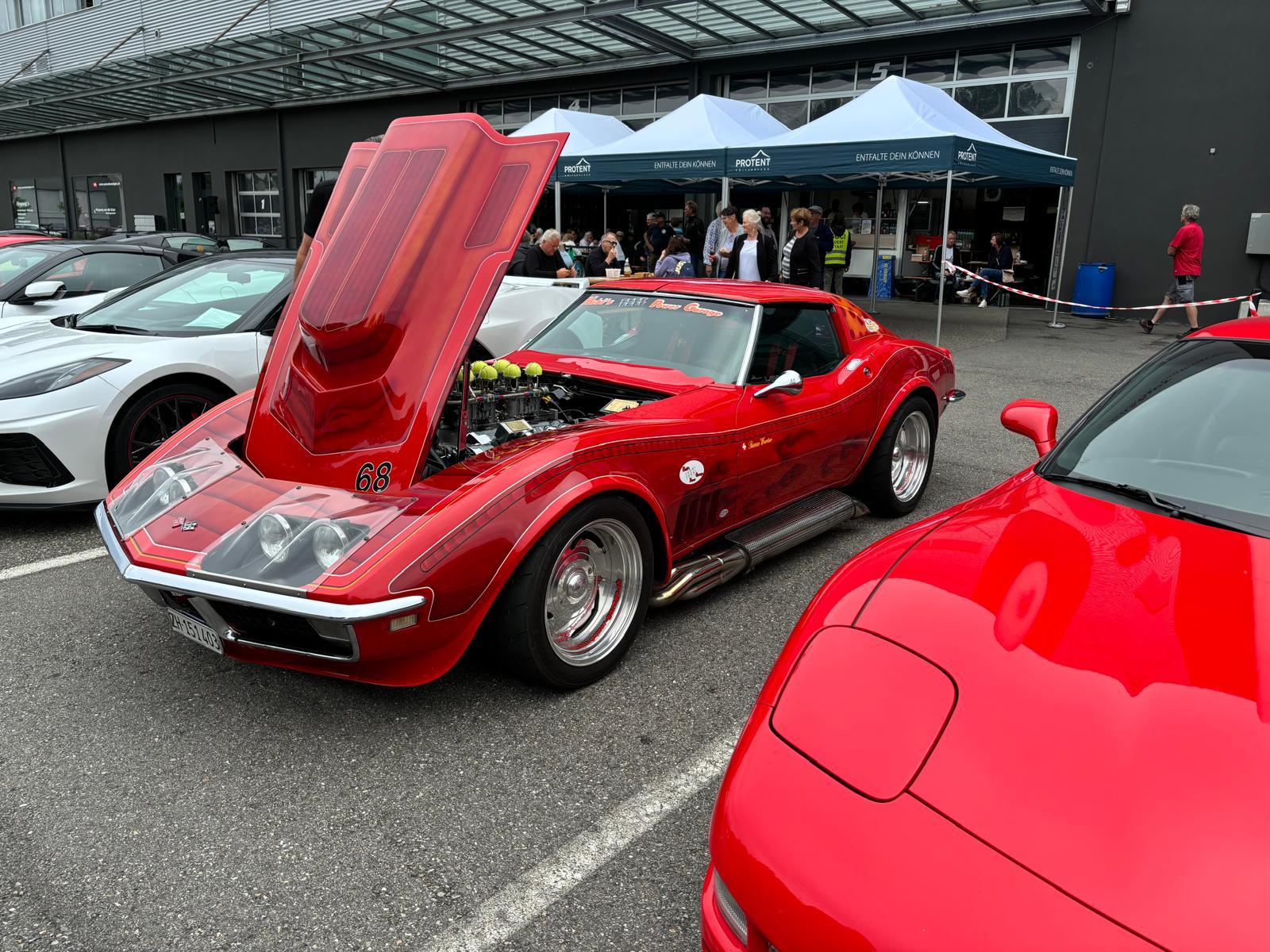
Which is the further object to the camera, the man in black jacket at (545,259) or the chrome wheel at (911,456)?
the man in black jacket at (545,259)

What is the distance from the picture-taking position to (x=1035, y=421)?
115 inches

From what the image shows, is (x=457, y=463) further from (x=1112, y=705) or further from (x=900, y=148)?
(x=900, y=148)

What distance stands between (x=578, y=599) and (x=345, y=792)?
1.00m

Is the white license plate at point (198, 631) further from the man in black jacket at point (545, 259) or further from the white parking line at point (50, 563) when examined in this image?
the man in black jacket at point (545, 259)

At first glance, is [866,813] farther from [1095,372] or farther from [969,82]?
[969,82]

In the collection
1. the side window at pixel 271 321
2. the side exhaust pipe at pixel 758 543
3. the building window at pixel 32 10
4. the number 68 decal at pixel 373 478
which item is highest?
the building window at pixel 32 10

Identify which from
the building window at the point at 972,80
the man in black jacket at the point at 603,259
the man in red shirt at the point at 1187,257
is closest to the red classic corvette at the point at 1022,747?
the man in black jacket at the point at 603,259

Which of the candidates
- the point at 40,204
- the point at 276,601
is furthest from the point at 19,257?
the point at 40,204

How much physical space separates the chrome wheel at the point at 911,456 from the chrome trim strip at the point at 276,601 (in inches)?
131

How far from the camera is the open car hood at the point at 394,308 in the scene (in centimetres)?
308

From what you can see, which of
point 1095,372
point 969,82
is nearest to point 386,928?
point 1095,372

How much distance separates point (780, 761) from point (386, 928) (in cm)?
111

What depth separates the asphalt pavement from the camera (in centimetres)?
212

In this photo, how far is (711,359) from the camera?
4.06 meters
